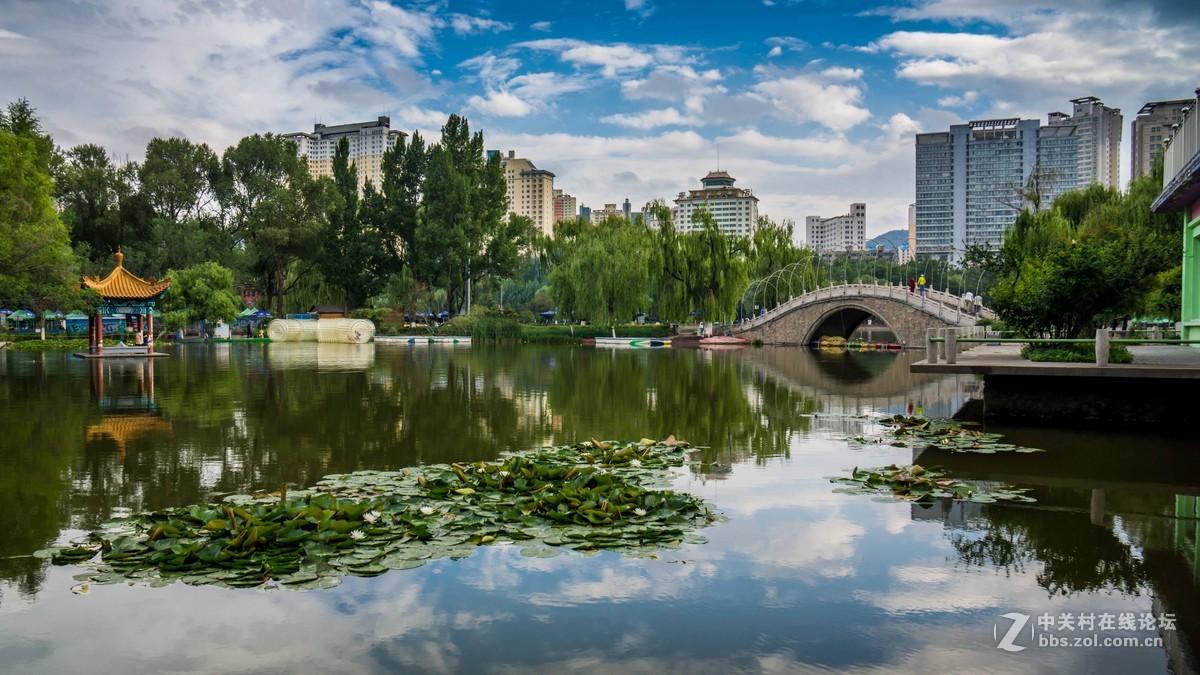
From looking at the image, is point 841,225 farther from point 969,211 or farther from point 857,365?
point 857,365

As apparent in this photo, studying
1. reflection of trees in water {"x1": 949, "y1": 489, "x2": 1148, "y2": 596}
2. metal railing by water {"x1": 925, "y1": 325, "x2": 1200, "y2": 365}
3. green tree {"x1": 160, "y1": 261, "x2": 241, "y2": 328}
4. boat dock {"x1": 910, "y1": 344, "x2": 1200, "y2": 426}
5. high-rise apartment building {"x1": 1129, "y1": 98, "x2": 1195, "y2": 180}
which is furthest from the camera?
high-rise apartment building {"x1": 1129, "y1": 98, "x2": 1195, "y2": 180}

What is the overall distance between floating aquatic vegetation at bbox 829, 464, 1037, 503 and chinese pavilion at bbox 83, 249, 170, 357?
3007 cm

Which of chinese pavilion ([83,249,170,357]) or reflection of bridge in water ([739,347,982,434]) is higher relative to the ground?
chinese pavilion ([83,249,170,357])

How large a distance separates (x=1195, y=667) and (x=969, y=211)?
13552cm

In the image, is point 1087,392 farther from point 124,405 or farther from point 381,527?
point 124,405

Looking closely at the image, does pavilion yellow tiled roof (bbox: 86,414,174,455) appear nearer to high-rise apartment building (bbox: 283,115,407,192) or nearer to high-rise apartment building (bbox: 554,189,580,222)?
high-rise apartment building (bbox: 283,115,407,192)

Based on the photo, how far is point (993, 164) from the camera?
12375 cm

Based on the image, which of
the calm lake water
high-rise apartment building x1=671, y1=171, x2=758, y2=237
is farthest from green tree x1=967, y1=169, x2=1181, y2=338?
high-rise apartment building x1=671, y1=171, x2=758, y2=237

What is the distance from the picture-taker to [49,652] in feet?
14.1

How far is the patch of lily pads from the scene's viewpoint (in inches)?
216

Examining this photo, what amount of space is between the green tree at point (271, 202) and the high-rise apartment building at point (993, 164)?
274ft

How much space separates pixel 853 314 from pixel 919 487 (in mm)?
44272

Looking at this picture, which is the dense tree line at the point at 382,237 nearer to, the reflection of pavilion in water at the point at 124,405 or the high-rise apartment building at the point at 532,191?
the reflection of pavilion in water at the point at 124,405

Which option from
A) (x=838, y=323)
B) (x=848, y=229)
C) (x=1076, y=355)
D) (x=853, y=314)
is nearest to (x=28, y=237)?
(x=1076, y=355)
